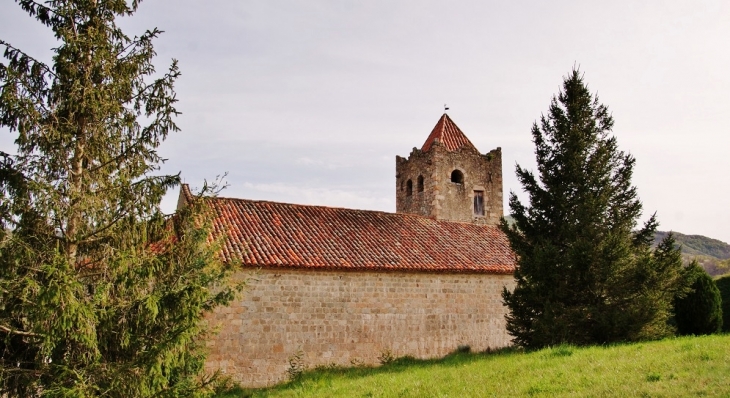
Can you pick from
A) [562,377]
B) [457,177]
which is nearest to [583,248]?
[562,377]

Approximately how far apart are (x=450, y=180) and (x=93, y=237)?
56.2 ft

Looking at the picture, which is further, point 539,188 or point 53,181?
point 539,188

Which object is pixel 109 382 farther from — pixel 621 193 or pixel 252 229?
pixel 621 193

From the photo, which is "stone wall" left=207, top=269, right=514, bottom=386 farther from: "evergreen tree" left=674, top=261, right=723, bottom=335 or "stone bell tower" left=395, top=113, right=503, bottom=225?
"stone bell tower" left=395, top=113, right=503, bottom=225

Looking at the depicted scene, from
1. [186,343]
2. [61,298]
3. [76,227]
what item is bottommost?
[186,343]

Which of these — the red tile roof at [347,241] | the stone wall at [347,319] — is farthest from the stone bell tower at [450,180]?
the stone wall at [347,319]

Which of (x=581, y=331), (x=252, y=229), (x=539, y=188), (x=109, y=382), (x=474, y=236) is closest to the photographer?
(x=109, y=382)

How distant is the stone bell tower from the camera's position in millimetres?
22406

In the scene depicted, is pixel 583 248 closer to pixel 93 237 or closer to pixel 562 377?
pixel 562 377

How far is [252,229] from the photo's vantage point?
15445mm

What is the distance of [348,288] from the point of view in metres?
14.8

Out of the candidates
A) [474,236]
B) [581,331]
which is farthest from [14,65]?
[474,236]

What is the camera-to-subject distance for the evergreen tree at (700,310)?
15.2 meters

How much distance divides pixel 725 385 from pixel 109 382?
28.1ft
